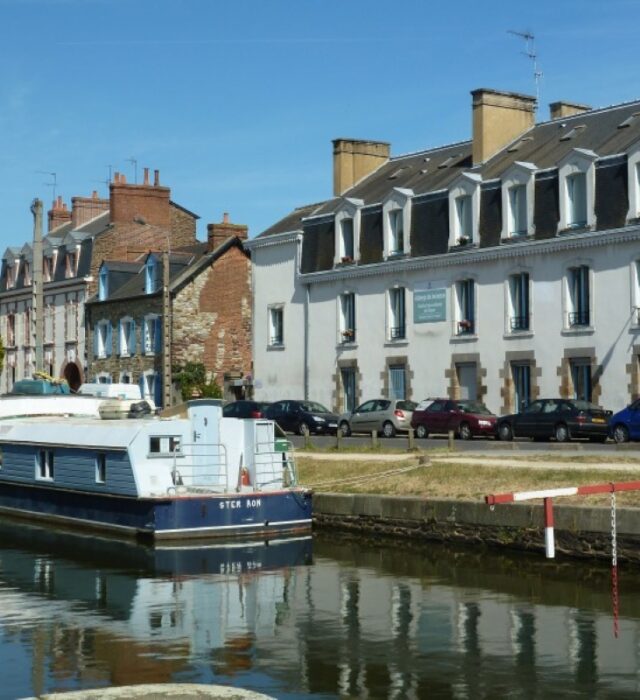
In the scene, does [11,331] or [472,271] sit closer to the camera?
[472,271]

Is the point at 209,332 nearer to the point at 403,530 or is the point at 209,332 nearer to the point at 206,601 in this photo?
the point at 403,530

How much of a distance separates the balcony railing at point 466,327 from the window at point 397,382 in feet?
10.5

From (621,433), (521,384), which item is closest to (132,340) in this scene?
(521,384)

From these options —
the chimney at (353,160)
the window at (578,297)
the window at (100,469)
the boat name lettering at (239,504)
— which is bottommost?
the boat name lettering at (239,504)

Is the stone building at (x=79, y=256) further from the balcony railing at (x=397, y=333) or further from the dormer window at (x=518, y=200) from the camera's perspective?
the dormer window at (x=518, y=200)

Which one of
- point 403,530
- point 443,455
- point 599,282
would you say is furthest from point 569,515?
point 599,282

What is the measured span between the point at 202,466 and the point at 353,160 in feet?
99.1

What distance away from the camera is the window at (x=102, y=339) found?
62.8 m

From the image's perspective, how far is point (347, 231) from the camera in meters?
49.7

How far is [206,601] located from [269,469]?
8.07m

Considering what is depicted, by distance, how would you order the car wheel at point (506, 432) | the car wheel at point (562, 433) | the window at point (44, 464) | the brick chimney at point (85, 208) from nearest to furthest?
1. the window at point (44, 464)
2. the car wheel at point (562, 433)
3. the car wheel at point (506, 432)
4. the brick chimney at point (85, 208)

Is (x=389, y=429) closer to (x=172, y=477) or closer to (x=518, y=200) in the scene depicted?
(x=518, y=200)

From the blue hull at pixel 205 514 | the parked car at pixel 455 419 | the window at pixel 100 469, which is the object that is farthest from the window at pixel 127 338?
the window at pixel 100 469

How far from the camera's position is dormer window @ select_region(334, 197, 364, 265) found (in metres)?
48.8
